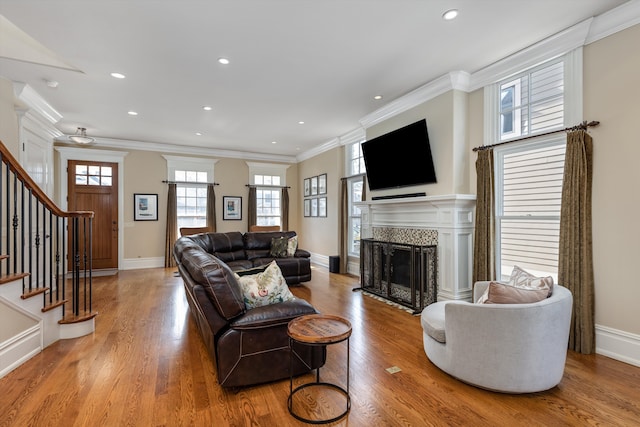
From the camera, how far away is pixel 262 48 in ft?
10.2

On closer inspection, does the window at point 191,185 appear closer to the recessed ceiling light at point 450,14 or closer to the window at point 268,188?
the window at point 268,188

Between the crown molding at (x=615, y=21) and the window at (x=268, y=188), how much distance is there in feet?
22.3

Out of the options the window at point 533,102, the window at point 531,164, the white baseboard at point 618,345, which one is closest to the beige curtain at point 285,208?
the window at point 531,164

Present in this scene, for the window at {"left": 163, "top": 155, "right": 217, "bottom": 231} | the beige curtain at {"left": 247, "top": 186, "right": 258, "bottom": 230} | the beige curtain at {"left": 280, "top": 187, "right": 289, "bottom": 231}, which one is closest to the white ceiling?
the window at {"left": 163, "top": 155, "right": 217, "bottom": 231}

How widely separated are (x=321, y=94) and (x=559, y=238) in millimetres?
3299

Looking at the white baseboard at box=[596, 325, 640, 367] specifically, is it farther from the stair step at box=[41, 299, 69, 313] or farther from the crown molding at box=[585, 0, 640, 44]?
the stair step at box=[41, 299, 69, 313]

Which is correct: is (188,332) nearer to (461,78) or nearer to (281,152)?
(461,78)

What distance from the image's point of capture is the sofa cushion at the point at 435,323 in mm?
2424

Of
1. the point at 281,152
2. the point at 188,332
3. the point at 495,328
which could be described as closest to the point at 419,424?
the point at 495,328

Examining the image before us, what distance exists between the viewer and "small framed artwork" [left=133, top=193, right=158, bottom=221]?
23.0ft

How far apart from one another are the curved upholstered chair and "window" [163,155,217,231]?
670 cm

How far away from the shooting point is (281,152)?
822cm

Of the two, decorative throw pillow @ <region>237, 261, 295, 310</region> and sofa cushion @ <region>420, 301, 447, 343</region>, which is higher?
decorative throw pillow @ <region>237, 261, 295, 310</region>

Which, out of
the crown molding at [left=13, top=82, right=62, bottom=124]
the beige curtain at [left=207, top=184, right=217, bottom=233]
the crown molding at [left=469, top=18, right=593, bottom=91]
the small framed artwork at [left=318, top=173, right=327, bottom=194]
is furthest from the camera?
the beige curtain at [left=207, top=184, right=217, bottom=233]
